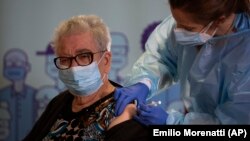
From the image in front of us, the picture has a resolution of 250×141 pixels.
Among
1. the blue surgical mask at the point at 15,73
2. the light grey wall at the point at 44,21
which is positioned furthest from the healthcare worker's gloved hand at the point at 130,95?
the blue surgical mask at the point at 15,73

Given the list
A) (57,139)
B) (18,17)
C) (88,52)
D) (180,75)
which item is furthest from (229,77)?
(18,17)

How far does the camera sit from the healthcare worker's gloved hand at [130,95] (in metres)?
1.34

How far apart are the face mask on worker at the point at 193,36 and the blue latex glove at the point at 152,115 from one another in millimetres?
256

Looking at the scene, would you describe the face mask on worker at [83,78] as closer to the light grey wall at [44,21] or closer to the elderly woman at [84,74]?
the elderly woman at [84,74]

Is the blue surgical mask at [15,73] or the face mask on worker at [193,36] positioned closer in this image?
the face mask on worker at [193,36]

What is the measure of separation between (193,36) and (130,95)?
0.35 m

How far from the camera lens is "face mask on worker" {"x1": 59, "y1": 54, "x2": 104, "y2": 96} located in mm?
1505

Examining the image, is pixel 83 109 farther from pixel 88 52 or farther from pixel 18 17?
pixel 18 17

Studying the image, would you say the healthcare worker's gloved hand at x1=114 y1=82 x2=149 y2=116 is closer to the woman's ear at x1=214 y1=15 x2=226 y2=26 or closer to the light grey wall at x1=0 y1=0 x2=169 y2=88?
the woman's ear at x1=214 y1=15 x2=226 y2=26

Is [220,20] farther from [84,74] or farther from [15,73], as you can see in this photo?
[15,73]

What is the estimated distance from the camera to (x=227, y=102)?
1.17 meters

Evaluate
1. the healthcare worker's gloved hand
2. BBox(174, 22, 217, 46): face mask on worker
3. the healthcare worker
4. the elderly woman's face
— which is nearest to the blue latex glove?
the healthcare worker

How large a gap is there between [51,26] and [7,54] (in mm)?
356

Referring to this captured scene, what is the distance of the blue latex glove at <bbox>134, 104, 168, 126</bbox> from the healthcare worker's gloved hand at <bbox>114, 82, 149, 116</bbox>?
0.34ft
